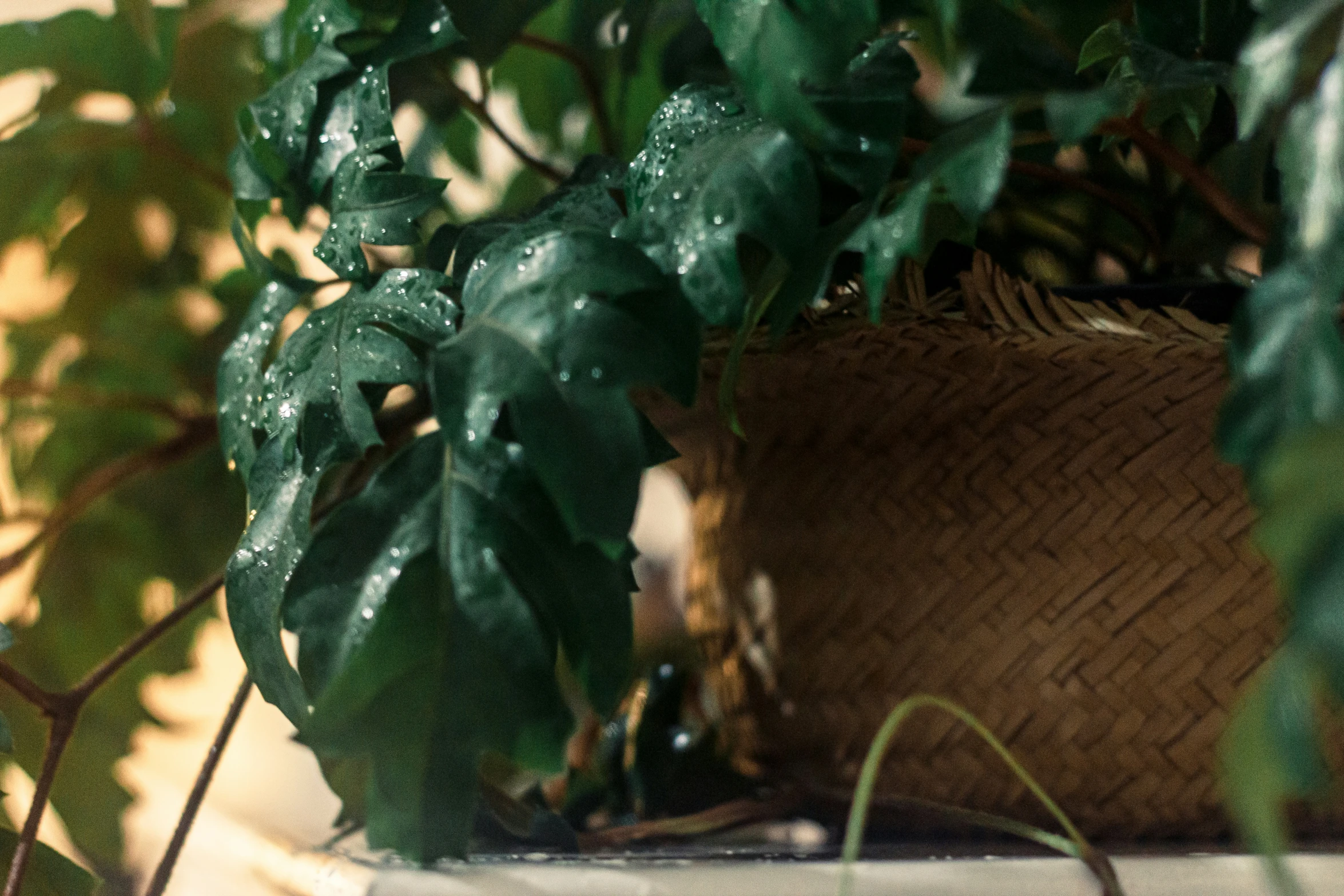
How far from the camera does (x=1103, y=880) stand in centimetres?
36

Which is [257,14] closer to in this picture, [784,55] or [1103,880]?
[784,55]

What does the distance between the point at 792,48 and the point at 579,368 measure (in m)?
0.12

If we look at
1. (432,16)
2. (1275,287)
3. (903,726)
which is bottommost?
(903,726)

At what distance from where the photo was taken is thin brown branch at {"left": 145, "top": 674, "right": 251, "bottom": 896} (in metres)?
0.45

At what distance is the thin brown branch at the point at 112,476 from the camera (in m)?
0.58

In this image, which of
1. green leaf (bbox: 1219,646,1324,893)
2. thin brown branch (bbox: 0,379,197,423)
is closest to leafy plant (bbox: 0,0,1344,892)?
green leaf (bbox: 1219,646,1324,893)

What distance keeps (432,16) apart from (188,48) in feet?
1.43

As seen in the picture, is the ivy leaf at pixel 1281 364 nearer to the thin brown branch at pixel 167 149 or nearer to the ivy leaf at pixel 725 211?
the ivy leaf at pixel 725 211

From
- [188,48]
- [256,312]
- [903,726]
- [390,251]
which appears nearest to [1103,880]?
[903,726]

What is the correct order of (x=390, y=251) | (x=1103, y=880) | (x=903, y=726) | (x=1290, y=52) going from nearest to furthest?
(x=1290, y=52)
(x=1103, y=880)
(x=903, y=726)
(x=390, y=251)

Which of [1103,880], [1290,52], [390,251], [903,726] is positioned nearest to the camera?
[1290,52]

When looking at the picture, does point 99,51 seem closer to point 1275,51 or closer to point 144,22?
point 144,22

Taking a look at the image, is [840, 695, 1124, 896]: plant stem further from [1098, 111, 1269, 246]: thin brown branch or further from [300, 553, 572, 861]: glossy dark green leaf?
[1098, 111, 1269, 246]: thin brown branch

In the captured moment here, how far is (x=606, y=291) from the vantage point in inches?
11.8
